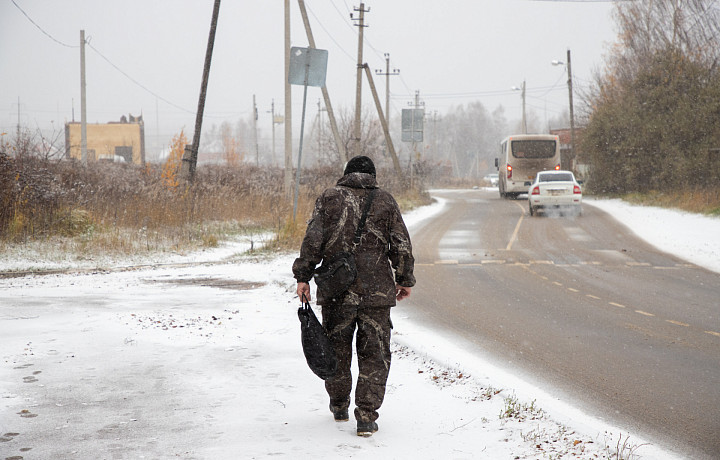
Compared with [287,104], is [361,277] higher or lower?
lower

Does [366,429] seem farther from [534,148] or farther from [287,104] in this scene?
A: [534,148]

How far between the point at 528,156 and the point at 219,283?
29.0 metres

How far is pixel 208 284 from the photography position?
11312 mm

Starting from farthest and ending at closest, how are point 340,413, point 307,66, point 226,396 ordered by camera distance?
point 307,66, point 226,396, point 340,413

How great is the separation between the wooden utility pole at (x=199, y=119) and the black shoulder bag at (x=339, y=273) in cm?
1674

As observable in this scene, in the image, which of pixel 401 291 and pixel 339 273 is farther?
pixel 401 291

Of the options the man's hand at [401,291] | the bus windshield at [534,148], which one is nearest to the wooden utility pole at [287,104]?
the man's hand at [401,291]

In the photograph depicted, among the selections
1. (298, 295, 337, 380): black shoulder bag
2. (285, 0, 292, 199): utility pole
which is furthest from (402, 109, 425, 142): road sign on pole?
(298, 295, 337, 380): black shoulder bag

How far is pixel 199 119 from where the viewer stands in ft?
75.0

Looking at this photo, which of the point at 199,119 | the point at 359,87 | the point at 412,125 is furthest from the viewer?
the point at 412,125

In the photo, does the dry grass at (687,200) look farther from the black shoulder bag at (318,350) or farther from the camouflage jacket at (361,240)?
the black shoulder bag at (318,350)

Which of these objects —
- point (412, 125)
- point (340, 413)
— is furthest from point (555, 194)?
point (340, 413)

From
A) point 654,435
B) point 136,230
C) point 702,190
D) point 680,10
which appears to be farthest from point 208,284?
point 680,10

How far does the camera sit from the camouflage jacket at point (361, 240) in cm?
470
